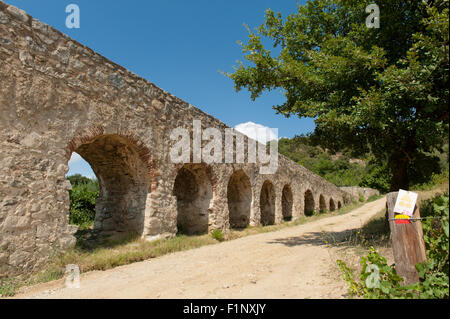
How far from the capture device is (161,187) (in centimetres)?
667

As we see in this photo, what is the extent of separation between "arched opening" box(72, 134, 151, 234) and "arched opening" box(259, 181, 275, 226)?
7.32 meters

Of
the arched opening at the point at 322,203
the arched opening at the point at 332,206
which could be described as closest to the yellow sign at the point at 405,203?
the arched opening at the point at 322,203

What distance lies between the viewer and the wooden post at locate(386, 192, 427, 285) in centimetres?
274

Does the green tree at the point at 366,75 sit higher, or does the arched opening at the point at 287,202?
the green tree at the point at 366,75

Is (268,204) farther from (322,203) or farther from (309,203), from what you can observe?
(322,203)

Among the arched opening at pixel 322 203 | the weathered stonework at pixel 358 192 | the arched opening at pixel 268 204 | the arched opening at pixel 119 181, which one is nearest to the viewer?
the arched opening at pixel 119 181

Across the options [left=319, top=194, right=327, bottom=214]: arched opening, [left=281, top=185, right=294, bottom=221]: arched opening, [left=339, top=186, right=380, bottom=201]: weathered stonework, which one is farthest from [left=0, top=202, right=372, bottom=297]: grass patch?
[left=339, top=186, right=380, bottom=201]: weathered stonework

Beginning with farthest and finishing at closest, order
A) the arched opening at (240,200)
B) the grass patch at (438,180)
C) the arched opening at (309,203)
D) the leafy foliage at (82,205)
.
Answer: the arched opening at (309,203), the arched opening at (240,200), the leafy foliage at (82,205), the grass patch at (438,180)

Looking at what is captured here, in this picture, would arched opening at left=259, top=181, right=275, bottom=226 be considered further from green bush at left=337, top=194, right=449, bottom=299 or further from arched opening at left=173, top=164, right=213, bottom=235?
green bush at left=337, top=194, right=449, bottom=299

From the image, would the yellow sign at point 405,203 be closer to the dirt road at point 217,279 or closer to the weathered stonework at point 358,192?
the dirt road at point 217,279

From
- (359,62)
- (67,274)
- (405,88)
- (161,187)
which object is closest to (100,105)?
(161,187)

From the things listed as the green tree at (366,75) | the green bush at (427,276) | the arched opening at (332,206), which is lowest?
the arched opening at (332,206)

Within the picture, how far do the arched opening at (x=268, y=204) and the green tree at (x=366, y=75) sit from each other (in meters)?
6.18

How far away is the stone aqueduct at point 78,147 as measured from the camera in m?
4.19
